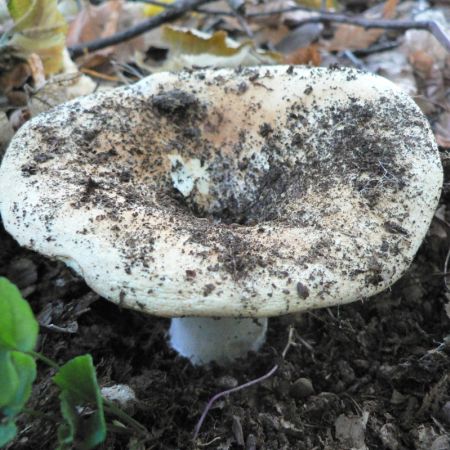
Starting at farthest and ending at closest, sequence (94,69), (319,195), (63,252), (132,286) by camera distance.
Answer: (94,69) < (319,195) < (63,252) < (132,286)

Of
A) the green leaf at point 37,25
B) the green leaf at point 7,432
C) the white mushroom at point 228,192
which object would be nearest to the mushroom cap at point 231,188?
the white mushroom at point 228,192

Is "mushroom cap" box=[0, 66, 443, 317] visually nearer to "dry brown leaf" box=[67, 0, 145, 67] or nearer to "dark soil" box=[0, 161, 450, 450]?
"dark soil" box=[0, 161, 450, 450]

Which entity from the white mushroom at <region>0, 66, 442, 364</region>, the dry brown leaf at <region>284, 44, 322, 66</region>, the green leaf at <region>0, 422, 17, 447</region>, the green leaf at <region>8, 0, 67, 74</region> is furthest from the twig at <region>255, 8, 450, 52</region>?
the green leaf at <region>0, 422, 17, 447</region>

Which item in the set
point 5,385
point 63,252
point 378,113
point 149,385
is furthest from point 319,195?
point 5,385

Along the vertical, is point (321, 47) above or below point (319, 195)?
below

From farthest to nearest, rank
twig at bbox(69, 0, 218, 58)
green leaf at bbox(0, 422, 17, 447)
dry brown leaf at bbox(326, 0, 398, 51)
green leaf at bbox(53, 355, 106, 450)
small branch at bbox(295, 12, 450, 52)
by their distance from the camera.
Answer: dry brown leaf at bbox(326, 0, 398, 51)
twig at bbox(69, 0, 218, 58)
small branch at bbox(295, 12, 450, 52)
green leaf at bbox(53, 355, 106, 450)
green leaf at bbox(0, 422, 17, 447)

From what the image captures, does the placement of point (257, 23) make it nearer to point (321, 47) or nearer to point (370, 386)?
point (321, 47)

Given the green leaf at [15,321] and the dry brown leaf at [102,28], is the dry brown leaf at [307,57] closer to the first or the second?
the dry brown leaf at [102,28]
